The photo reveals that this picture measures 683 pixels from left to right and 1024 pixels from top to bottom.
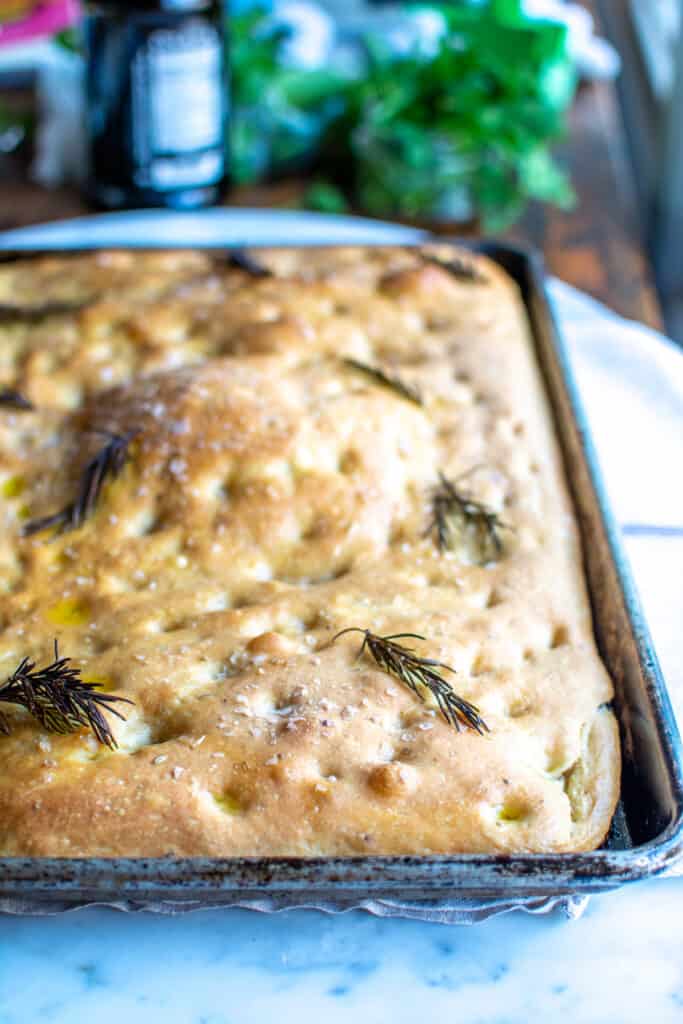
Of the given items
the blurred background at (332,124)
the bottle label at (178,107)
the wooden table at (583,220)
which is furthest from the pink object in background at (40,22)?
the bottle label at (178,107)

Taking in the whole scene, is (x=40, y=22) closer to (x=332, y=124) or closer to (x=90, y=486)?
(x=332, y=124)

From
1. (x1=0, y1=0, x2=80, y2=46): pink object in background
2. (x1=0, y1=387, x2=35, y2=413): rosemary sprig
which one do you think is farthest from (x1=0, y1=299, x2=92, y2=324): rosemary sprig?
(x1=0, y1=0, x2=80, y2=46): pink object in background

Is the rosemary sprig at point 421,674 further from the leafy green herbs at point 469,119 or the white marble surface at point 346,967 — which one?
the leafy green herbs at point 469,119

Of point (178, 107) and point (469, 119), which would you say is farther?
point (469, 119)

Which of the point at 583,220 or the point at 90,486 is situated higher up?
the point at 90,486

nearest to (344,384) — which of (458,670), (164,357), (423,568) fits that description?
(164,357)

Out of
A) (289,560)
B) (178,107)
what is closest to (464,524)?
(289,560)

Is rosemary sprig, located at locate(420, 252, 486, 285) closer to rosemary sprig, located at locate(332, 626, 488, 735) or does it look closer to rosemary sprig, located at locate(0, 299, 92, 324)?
→ rosemary sprig, located at locate(0, 299, 92, 324)
